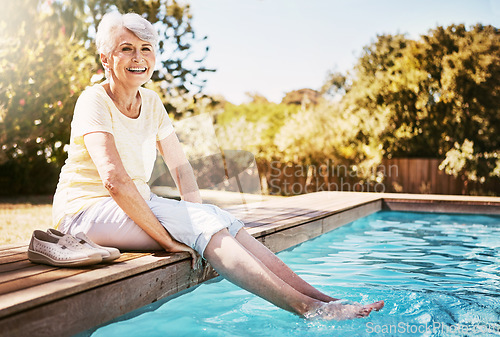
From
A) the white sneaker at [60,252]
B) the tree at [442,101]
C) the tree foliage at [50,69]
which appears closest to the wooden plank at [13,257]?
the white sneaker at [60,252]

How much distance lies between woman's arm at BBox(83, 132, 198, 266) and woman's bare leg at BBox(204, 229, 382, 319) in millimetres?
392

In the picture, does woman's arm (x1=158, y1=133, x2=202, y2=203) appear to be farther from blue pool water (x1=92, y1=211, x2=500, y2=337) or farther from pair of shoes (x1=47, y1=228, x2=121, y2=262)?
pair of shoes (x1=47, y1=228, x2=121, y2=262)

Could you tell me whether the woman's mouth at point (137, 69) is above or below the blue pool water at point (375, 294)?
Answer: above

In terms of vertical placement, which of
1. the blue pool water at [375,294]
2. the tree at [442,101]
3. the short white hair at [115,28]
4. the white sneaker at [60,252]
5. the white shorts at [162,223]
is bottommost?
the blue pool water at [375,294]

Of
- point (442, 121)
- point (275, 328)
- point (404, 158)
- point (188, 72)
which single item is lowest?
point (275, 328)

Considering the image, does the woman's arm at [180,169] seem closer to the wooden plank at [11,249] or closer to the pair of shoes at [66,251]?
the pair of shoes at [66,251]

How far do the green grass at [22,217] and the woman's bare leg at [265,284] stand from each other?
152cm

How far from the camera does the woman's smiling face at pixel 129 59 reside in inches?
93.7

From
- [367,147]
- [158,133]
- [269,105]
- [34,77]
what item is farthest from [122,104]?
[269,105]

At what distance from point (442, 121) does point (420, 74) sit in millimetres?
1367

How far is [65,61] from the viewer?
8.39m

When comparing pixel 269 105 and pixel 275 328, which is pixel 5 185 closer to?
pixel 275 328

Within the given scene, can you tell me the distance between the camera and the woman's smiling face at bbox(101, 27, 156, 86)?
2.38m

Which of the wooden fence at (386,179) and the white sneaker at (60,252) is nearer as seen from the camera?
the white sneaker at (60,252)
